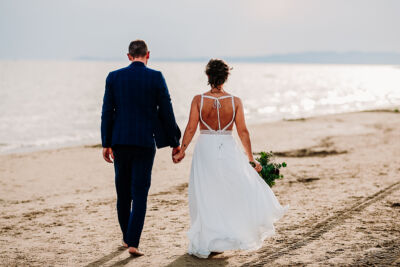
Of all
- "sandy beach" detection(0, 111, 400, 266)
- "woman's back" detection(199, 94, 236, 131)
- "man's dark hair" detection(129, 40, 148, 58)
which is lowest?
"sandy beach" detection(0, 111, 400, 266)

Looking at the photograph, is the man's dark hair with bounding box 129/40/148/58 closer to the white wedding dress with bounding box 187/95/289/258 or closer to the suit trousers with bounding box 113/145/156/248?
the white wedding dress with bounding box 187/95/289/258

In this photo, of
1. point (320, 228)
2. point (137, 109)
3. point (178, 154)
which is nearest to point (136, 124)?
point (137, 109)

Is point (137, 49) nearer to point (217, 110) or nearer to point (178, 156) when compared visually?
point (217, 110)

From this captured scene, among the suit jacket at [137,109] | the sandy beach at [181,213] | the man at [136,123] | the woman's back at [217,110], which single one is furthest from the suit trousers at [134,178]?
the woman's back at [217,110]

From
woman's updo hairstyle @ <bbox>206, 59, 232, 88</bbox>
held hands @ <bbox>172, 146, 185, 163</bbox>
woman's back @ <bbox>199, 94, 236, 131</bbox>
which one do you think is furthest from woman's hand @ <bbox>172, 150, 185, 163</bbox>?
woman's updo hairstyle @ <bbox>206, 59, 232, 88</bbox>

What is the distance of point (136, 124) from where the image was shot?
15.8ft

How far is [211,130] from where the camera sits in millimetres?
4902

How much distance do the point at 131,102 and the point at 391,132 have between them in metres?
15.1

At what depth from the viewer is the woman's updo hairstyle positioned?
476 centimetres

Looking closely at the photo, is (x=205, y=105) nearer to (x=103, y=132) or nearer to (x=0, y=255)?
(x=103, y=132)

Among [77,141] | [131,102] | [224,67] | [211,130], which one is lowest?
[77,141]

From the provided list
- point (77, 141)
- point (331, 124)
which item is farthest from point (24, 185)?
point (331, 124)

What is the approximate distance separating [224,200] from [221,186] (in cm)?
15

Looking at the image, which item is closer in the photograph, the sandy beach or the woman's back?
the woman's back
